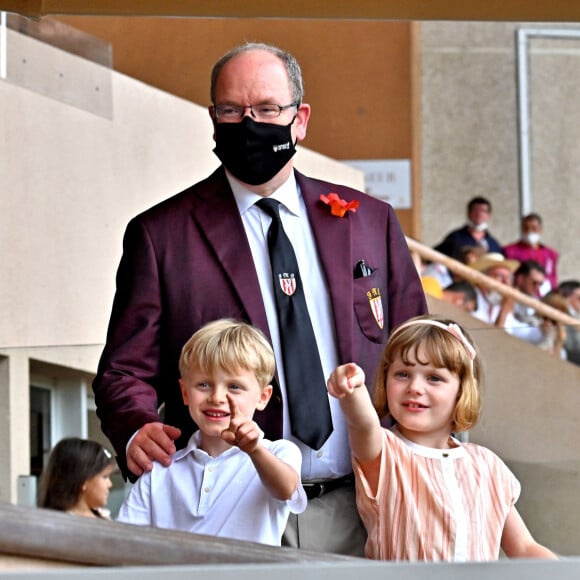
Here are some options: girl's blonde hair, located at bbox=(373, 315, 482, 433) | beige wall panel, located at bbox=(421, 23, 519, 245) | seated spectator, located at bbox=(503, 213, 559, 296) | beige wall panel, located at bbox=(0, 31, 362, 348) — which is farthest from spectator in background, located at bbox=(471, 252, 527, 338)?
girl's blonde hair, located at bbox=(373, 315, 482, 433)

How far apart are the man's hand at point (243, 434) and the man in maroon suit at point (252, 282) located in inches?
8.6

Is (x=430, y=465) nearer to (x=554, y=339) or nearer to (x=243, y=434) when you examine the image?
(x=243, y=434)

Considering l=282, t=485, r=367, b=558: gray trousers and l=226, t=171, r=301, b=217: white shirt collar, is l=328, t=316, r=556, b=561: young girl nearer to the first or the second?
l=282, t=485, r=367, b=558: gray trousers

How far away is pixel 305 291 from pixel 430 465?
0.50 metres

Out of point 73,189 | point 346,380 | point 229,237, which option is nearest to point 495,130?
point 73,189

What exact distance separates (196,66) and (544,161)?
530 centimetres

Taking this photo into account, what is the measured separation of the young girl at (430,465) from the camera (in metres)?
3.24

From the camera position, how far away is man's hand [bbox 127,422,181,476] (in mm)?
3301

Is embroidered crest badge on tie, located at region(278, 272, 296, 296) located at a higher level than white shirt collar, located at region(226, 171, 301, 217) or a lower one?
lower

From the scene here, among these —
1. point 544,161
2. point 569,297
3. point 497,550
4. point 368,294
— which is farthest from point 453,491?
point 544,161

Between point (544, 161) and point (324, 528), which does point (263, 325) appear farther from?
point (544, 161)

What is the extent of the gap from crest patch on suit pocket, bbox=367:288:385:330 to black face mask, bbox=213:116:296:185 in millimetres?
361

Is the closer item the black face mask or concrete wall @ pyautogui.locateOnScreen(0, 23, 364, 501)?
the black face mask

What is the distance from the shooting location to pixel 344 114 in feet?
44.9
